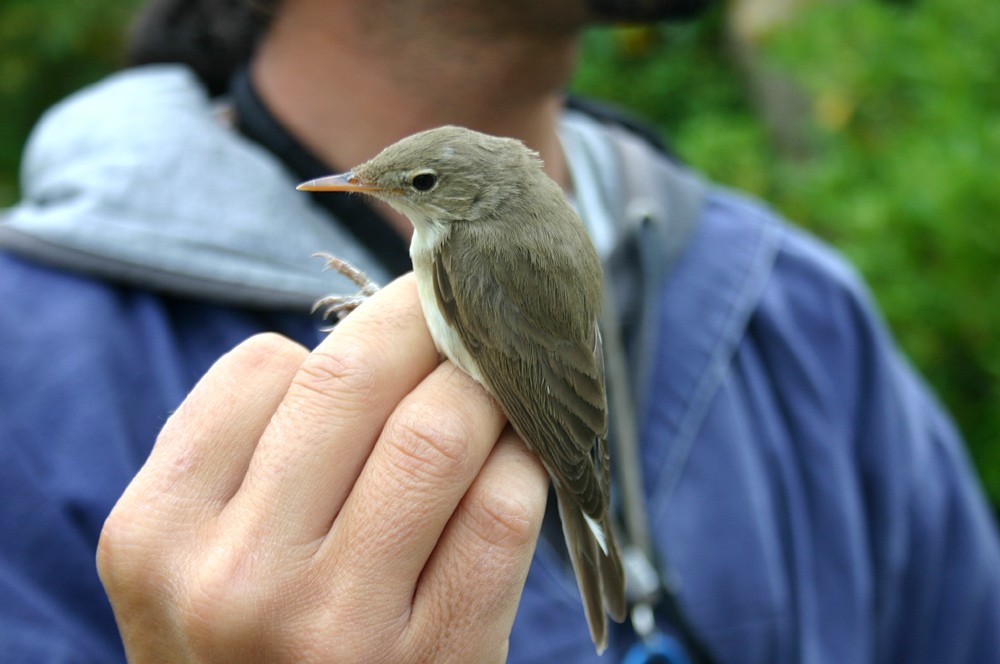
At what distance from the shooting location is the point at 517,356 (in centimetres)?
170

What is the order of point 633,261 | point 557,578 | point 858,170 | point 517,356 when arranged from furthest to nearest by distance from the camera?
1. point 858,170
2. point 633,261
3. point 557,578
4. point 517,356

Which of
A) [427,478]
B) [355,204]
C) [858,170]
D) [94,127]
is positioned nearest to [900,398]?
[858,170]

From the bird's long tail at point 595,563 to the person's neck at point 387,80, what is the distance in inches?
43.3

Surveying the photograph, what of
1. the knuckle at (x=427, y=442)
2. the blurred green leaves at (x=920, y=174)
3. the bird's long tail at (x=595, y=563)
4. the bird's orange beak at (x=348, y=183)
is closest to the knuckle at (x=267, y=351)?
the knuckle at (x=427, y=442)

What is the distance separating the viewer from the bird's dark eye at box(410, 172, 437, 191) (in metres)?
1.79

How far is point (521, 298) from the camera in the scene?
1.71 m

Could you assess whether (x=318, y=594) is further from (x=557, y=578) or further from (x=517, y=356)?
(x=557, y=578)

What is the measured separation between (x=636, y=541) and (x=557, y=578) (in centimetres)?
23

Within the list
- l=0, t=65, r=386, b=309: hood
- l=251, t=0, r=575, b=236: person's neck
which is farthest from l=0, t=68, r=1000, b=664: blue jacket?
l=251, t=0, r=575, b=236: person's neck

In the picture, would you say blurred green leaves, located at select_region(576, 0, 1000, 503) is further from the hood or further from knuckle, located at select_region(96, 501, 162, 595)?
knuckle, located at select_region(96, 501, 162, 595)

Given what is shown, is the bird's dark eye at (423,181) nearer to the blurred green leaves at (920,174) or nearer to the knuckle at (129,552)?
the knuckle at (129,552)

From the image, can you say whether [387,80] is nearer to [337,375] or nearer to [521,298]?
[521,298]

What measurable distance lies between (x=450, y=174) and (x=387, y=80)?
40.5 inches

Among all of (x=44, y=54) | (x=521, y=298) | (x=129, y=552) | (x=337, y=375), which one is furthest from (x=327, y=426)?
(x=44, y=54)
